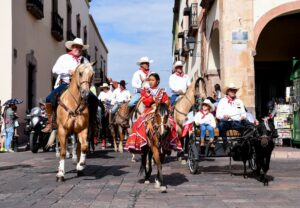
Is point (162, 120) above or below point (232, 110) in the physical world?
below

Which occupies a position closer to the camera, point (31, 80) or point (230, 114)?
point (230, 114)

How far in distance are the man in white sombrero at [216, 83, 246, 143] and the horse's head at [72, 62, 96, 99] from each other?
2.85m

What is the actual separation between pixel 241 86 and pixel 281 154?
3207 millimetres

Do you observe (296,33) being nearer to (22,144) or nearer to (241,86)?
(241,86)

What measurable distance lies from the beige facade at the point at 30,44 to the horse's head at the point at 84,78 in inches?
394

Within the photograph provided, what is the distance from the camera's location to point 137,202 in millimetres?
6938

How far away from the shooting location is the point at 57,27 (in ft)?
86.9

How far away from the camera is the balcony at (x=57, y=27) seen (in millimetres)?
25969

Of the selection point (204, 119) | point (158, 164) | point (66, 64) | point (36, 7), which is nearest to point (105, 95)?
point (36, 7)

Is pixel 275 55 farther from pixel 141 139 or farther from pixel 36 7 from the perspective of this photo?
pixel 141 139

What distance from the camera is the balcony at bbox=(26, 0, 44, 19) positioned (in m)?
20.5

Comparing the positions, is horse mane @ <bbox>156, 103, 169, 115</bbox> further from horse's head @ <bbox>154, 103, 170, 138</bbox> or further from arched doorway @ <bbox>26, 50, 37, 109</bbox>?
arched doorway @ <bbox>26, 50, 37, 109</bbox>

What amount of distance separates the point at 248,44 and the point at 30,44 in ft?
30.9

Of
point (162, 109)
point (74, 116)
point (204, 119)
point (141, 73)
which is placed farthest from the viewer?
point (141, 73)
